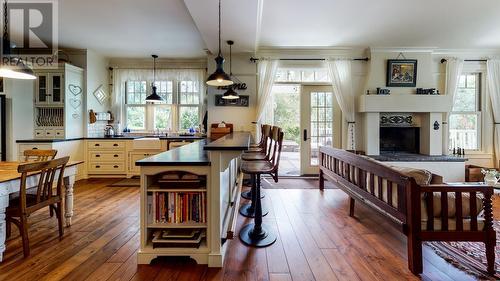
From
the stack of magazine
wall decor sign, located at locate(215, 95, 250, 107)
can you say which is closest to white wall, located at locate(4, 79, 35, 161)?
wall decor sign, located at locate(215, 95, 250, 107)

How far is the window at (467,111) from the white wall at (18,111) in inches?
345

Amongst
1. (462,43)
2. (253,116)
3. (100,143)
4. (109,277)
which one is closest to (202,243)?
(109,277)

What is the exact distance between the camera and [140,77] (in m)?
6.00

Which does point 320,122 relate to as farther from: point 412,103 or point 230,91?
point 230,91

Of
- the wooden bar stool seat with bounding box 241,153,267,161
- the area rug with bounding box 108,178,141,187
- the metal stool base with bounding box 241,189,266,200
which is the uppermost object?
the wooden bar stool seat with bounding box 241,153,267,161

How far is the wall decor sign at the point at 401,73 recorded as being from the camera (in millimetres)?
5168

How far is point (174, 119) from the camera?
20.1 feet

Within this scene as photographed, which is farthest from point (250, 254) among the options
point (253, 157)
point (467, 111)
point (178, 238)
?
point (467, 111)

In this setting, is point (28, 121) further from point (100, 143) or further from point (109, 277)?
point (109, 277)

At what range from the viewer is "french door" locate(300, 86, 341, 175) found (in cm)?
542

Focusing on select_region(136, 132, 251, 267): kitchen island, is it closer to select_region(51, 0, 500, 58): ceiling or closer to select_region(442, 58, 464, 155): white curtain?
select_region(51, 0, 500, 58): ceiling

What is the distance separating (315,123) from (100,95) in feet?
16.0

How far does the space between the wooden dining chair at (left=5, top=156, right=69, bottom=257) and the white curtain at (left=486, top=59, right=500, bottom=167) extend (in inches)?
297

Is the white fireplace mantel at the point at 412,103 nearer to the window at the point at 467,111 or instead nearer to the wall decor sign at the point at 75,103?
the window at the point at 467,111
